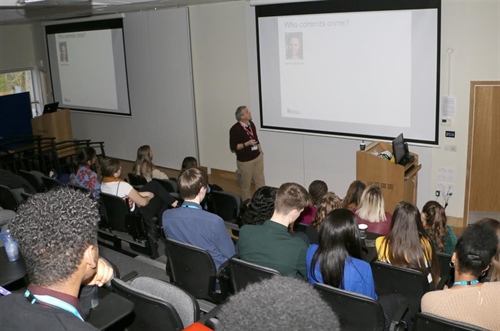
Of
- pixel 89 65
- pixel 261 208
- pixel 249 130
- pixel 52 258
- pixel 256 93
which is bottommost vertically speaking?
pixel 261 208

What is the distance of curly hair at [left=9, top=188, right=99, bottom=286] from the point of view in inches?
67.8

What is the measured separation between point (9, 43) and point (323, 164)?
8.43m

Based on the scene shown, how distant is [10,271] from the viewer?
121 inches

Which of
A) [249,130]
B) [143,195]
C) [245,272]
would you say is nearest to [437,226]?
[245,272]

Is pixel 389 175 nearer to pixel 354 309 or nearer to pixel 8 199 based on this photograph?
pixel 354 309

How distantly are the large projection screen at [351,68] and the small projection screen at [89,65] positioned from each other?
373cm

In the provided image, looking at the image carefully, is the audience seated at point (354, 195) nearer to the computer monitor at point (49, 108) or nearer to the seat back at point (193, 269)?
the seat back at point (193, 269)

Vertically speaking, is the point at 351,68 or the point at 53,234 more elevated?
the point at 351,68

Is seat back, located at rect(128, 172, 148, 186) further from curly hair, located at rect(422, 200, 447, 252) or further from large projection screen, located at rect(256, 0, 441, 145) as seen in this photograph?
curly hair, located at rect(422, 200, 447, 252)

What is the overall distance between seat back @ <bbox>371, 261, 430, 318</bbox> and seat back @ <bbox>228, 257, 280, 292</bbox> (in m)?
0.80

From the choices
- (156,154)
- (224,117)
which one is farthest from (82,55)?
(224,117)

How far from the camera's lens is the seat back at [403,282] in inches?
132

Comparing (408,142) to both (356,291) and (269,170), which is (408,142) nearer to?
(269,170)

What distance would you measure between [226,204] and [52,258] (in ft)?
12.7
